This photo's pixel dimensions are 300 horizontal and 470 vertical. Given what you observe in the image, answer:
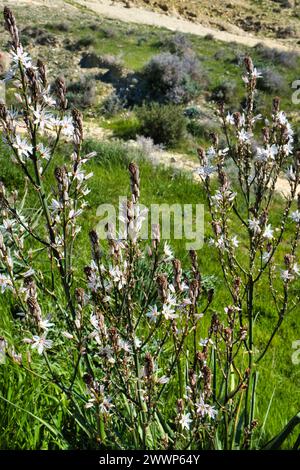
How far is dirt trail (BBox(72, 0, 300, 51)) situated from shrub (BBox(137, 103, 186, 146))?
2866cm

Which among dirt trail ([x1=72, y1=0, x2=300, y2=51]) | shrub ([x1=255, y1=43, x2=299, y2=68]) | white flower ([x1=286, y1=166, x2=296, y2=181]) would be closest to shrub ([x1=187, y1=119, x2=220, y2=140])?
shrub ([x1=255, y1=43, x2=299, y2=68])

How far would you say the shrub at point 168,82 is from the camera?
55.9 feet

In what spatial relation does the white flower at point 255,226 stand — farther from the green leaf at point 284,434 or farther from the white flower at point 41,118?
the white flower at point 41,118

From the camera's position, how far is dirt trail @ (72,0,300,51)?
3984 centimetres

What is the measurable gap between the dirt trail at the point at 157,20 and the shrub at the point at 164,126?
28.7m

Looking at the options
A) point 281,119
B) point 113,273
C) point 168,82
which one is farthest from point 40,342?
point 168,82

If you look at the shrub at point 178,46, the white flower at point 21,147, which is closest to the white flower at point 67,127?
the white flower at point 21,147

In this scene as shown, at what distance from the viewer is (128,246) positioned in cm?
190

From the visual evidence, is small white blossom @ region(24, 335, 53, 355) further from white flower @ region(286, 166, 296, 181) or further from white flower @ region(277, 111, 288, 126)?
white flower @ region(277, 111, 288, 126)

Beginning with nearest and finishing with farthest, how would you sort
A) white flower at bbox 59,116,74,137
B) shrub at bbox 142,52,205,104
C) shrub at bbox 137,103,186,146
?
white flower at bbox 59,116,74,137, shrub at bbox 137,103,186,146, shrub at bbox 142,52,205,104

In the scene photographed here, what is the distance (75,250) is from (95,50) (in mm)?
18771
